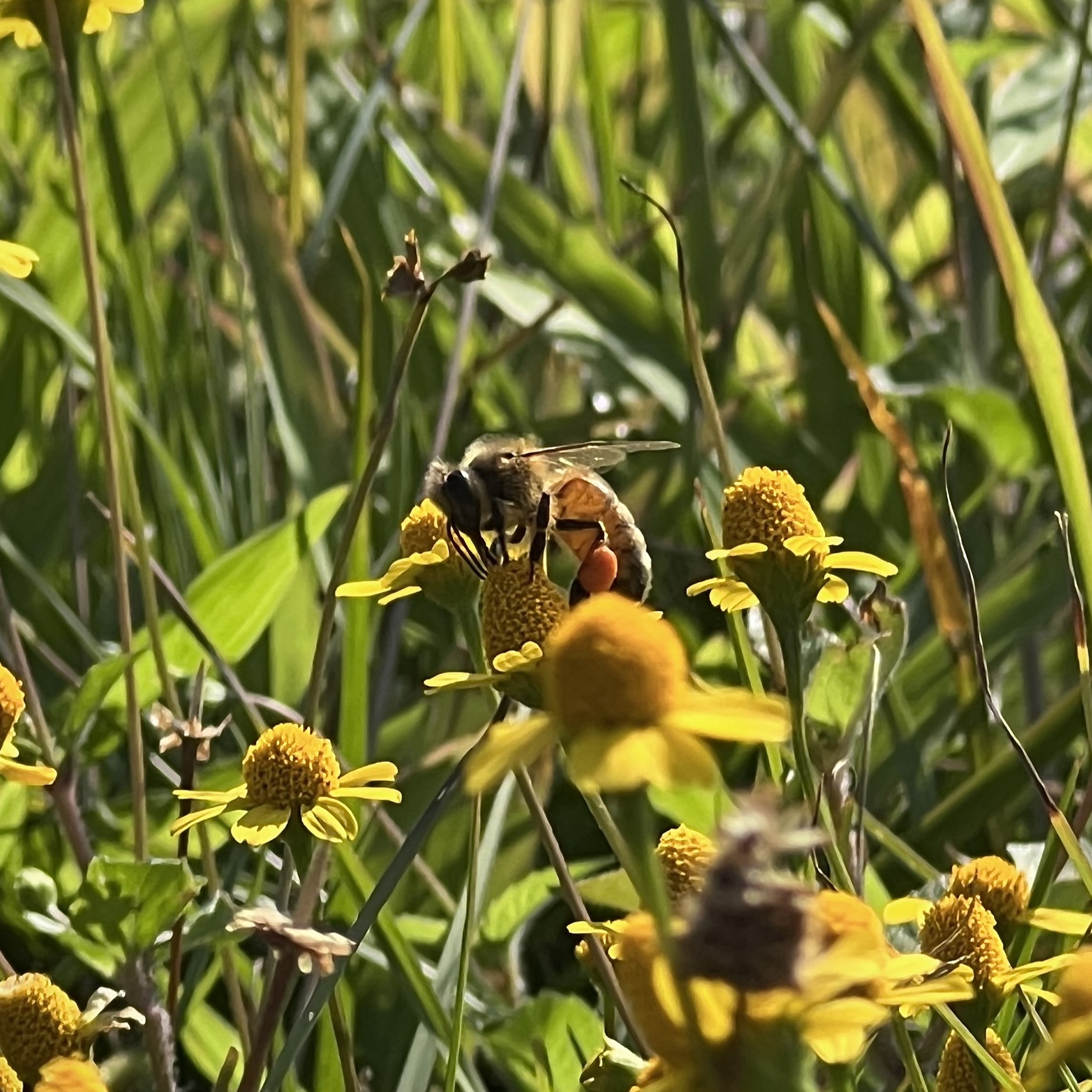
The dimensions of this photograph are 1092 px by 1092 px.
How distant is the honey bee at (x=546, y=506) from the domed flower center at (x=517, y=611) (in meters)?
0.08

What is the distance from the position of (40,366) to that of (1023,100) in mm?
1053

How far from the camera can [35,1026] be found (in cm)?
65

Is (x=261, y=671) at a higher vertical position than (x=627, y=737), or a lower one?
lower

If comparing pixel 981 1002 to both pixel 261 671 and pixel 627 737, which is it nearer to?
pixel 627 737

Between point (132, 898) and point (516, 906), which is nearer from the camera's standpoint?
point (132, 898)

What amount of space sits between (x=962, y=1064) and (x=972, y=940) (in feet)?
0.15

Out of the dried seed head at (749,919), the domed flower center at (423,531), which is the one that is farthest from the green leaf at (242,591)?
the dried seed head at (749,919)

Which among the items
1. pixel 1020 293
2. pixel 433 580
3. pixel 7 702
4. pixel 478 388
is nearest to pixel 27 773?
pixel 7 702

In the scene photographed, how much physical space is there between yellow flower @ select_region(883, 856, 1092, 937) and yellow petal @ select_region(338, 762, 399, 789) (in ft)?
0.70

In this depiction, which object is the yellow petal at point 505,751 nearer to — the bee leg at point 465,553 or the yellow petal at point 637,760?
the yellow petal at point 637,760

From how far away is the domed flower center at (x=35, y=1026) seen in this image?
0.65 meters

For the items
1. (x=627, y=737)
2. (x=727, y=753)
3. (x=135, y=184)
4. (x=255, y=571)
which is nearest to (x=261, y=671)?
(x=255, y=571)

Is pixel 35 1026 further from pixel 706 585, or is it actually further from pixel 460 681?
pixel 706 585

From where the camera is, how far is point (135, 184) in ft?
6.14
